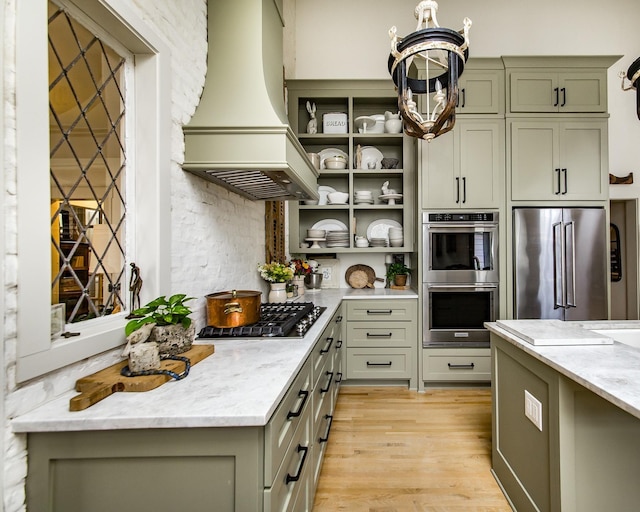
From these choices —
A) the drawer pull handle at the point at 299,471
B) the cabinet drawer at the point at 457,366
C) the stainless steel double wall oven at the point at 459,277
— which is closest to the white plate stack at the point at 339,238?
the stainless steel double wall oven at the point at 459,277

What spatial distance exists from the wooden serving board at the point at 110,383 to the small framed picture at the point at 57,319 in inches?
6.2

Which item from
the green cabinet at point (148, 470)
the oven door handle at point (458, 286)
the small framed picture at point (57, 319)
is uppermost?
the small framed picture at point (57, 319)

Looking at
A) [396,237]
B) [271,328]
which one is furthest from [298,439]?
[396,237]

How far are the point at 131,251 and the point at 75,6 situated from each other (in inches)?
33.9

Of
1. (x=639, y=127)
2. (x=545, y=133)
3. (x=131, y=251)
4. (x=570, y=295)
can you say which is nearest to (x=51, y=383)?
(x=131, y=251)

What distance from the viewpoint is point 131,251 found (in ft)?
4.58

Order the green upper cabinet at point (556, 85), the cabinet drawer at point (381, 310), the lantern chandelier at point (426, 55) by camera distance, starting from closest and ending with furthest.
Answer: the lantern chandelier at point (426, 55)
the green upper cabinet at point (556, 85)
the cabinet drawer at point (381, 310)

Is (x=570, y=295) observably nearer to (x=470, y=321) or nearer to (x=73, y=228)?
(x=470, y=321)

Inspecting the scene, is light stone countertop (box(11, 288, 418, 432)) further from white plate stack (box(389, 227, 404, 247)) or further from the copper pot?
white plate stack (box(389, 227, 404, 247))

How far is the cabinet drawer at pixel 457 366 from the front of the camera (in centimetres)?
313

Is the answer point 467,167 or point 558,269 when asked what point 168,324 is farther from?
point 558,269

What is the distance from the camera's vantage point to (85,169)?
118 centimetres

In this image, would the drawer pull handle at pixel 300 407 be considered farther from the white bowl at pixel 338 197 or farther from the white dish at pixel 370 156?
the white dish at pixel 370 156

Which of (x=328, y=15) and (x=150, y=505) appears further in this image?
(x=328, y=15)
